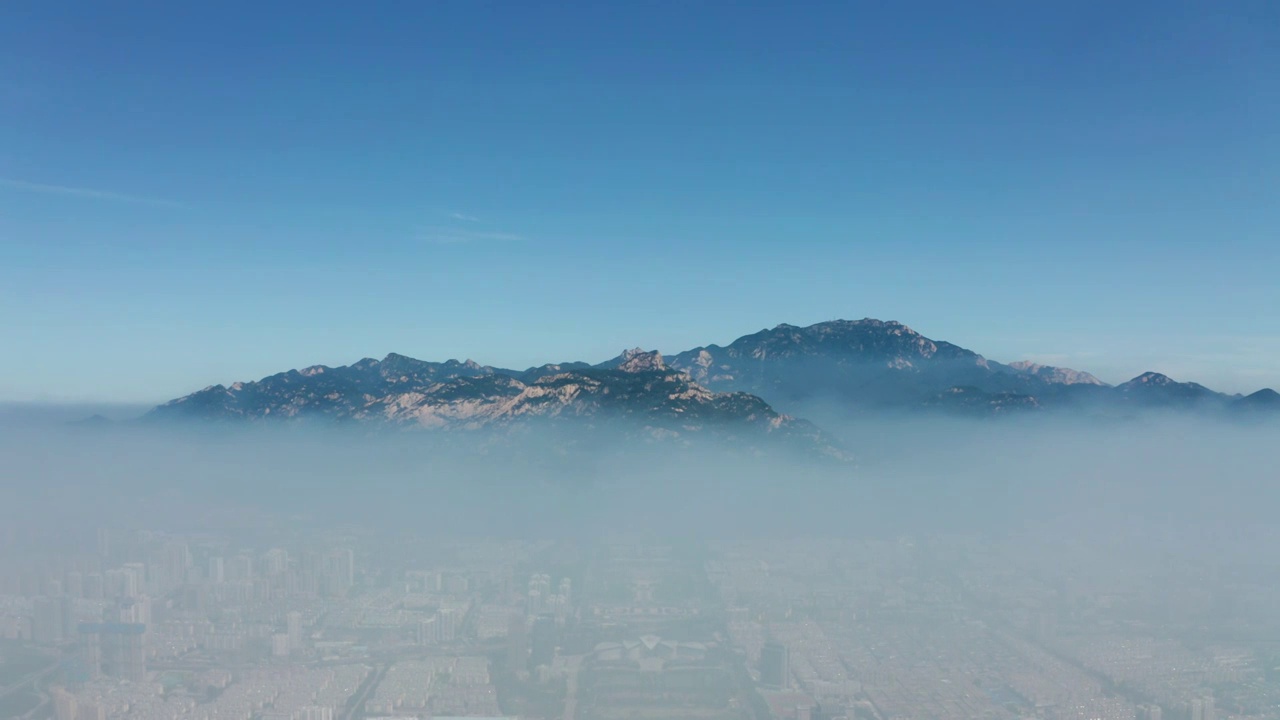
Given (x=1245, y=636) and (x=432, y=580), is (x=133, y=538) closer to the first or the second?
(x=432, y=580)

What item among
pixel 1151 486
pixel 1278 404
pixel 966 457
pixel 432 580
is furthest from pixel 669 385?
pixel 1278 404

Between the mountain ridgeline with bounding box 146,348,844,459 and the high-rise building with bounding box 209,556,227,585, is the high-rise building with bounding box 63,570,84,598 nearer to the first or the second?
the high-rise building with bounding box 209,556,227,585

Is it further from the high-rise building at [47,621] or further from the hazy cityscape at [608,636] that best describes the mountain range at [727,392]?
the high-rise building at [47,621]

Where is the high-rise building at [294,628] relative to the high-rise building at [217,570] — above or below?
below

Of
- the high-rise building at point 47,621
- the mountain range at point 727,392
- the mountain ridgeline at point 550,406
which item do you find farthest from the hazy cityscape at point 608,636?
the mountain range at point 727,392

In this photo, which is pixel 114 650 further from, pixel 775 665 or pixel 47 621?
pixel 775 665

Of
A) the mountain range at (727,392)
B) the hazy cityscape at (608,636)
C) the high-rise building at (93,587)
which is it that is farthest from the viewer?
the mountain range at (727,392)

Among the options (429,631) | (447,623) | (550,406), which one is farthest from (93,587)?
(550,406)
